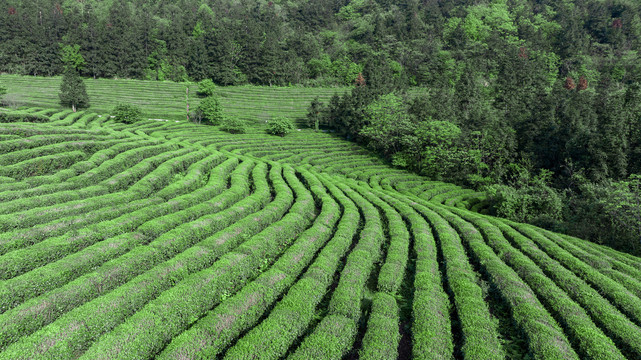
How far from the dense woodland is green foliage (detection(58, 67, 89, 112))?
1506 inches

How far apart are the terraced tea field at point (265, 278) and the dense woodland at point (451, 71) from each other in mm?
18213

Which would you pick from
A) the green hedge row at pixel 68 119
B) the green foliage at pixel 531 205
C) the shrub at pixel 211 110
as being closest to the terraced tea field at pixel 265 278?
the green foliage at pixel 531 205

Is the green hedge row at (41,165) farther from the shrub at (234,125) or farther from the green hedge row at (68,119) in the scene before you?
the shrub at (234,125)

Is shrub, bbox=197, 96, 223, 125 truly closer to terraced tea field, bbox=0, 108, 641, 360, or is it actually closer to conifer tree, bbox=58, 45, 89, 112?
conifer tree, bbox=58, 45, 89, 112

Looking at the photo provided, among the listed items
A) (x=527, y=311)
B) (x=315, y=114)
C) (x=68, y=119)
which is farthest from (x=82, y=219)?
(x=315, y=114)

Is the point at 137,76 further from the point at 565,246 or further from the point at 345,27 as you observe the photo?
the point at 565,246

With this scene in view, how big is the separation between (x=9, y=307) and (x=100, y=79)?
4603 inches

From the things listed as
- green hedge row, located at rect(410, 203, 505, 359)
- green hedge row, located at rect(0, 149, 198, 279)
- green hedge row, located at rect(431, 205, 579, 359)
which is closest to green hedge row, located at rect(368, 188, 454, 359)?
green hedge row, located at rect(410, 203, 505, 359)

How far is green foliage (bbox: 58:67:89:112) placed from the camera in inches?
2756

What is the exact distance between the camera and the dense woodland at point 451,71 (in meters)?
39.9

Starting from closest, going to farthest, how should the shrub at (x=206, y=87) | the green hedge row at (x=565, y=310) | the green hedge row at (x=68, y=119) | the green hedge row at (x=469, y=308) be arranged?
the green hedge row at (x=469, y=308)
the green hedge row at (x=565, y=310)
the green hedge row at (x=68, y=119)
the shrub at (x=206, y=87)

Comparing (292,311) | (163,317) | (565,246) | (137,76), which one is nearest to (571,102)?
(565,246)

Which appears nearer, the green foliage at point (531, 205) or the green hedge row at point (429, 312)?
the green hedge row at point (429, 312)

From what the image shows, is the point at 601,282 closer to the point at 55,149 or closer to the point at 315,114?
the point at 55,149
